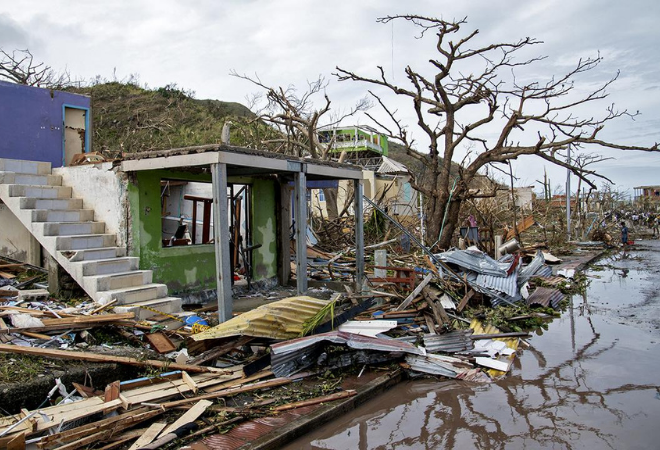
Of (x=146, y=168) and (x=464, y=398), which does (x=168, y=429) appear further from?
(x=146, y=168)

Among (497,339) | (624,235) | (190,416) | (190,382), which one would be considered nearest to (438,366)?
(497,339)

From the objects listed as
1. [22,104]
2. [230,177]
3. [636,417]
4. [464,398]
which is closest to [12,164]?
[22,104]

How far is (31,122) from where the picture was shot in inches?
446

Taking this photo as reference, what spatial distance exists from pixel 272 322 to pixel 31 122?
27.9 ft

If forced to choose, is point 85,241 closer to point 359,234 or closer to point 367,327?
point 367,327

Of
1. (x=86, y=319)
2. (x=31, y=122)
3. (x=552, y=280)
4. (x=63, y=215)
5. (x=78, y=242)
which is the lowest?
(x=552, y=280)

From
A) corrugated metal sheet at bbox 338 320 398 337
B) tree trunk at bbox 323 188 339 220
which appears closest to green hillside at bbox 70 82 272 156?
tree trunk at bbox 323 188 339 220

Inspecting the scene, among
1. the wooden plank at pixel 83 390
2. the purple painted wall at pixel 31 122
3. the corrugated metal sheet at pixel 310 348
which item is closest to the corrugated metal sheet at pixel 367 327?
the corrugated metal sheet at pixel 310 348

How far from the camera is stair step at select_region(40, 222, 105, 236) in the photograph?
8.74m

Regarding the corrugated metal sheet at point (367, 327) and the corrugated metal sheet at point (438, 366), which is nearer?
the corrugated metal sheet at point (438, 366)

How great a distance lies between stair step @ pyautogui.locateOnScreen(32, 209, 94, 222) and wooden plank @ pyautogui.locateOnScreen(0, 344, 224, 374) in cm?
411

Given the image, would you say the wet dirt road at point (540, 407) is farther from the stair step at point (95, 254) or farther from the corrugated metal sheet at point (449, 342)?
the stair step at point (95, 254)

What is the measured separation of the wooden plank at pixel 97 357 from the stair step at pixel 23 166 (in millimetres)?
5469

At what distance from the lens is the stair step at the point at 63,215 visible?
8984 millimetres
